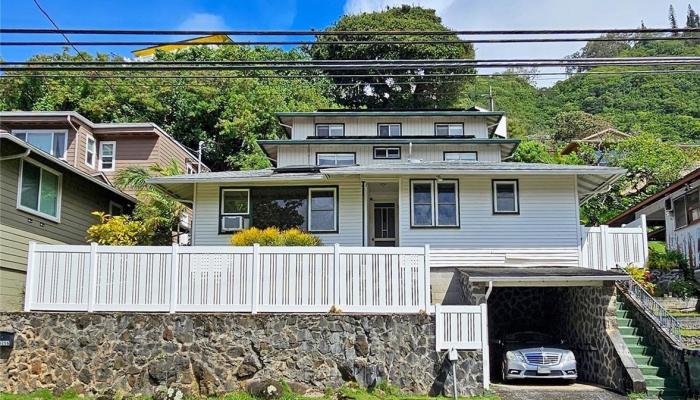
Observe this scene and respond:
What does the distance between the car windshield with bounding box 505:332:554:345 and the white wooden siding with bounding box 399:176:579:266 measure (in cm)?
229

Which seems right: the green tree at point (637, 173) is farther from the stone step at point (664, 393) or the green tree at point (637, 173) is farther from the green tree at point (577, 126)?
the stone step at point (664, 393)

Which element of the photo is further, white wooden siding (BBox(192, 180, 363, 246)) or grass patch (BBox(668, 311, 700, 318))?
white wooden siding (BBox(192, 180, 363, 246))

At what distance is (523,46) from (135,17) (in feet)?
27.0

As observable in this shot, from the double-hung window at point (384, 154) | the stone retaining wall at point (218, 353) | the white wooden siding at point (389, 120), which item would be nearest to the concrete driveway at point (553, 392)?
the stone retaining wall at point (218, 353)

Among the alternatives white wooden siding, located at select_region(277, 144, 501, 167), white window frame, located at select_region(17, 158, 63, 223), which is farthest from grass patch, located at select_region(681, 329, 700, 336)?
white window frame, located at select_region(17, 158, 63, 223)

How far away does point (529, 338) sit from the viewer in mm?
15078

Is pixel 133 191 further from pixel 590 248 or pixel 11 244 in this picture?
pixel 590 248

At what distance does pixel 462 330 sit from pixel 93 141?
19.7m

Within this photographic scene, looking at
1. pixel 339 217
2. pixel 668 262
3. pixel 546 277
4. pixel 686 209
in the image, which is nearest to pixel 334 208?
pixel 339 217

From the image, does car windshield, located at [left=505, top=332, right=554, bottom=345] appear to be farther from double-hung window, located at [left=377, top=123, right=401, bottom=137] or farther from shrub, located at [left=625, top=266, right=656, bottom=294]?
double-hung window, located at [left=377, top=123, right=401, bottom=137]

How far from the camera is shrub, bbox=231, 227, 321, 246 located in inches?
630

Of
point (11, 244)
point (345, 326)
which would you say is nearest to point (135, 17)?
point (11, 244)

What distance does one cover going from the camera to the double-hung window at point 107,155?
26719 mm

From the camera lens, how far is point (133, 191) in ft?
85.9
